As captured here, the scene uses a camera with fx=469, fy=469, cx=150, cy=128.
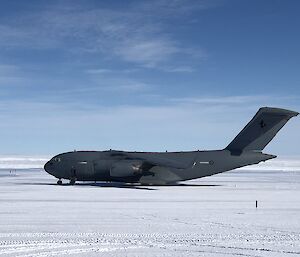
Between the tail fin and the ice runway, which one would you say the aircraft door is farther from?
the ice runway

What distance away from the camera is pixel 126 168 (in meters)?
38.8

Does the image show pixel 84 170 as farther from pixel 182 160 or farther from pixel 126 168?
pixel 182 160

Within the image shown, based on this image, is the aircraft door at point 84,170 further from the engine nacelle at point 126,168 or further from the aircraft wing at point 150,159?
the aircraft wing at point 150,159

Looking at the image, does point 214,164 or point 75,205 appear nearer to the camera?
point 75,205

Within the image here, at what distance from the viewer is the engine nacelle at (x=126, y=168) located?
3878 centimetres

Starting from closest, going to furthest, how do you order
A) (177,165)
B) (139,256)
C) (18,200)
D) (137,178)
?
(139,256), (18,200), (177,165), (137,178)

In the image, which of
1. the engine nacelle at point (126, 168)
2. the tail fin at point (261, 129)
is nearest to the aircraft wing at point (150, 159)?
the engine nacelle at point (126, 168)

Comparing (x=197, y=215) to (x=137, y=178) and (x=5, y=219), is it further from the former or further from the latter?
(x=137, y=178)

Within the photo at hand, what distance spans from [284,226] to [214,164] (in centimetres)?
2237

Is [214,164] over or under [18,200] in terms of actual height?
over

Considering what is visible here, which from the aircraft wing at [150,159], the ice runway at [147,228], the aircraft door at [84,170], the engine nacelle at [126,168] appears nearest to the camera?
the ice runway at [147,228]

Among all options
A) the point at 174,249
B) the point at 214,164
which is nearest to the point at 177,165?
the point at 214,164

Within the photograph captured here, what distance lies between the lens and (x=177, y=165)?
36844mm

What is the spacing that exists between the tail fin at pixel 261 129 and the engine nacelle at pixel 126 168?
8.14 metres
